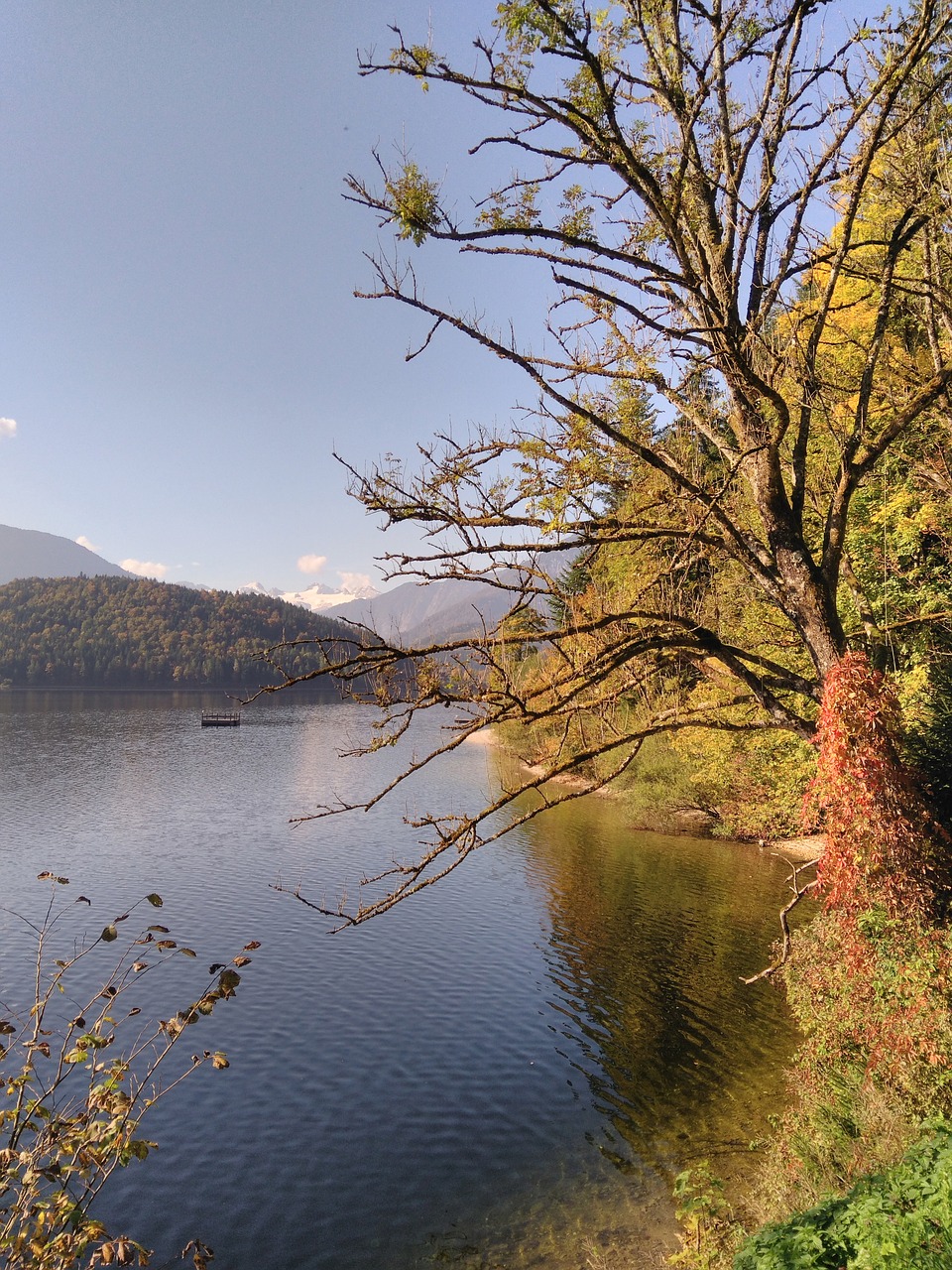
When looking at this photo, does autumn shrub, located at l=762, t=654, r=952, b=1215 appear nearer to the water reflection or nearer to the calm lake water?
the calm lake water

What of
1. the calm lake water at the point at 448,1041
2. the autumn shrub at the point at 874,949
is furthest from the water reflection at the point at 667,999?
the autumn shrub at the point at 874,949

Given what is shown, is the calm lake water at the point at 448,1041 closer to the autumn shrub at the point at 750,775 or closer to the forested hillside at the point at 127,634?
the autumn shrub at the point at 750,775

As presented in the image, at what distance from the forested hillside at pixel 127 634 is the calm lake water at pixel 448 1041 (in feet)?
322

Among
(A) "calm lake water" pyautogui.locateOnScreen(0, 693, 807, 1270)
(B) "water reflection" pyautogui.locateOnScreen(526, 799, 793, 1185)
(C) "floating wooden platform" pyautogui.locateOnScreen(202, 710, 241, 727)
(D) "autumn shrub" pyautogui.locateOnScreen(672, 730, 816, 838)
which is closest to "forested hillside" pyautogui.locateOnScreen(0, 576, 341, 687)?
(C) "floating wooden platform" pyautogui.locateOnScreen(202, 710, 241, 727)

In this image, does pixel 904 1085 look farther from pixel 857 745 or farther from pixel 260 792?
pixel 260 792

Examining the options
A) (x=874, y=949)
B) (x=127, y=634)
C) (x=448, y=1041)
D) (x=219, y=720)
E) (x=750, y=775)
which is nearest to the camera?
(x=874, y=949)

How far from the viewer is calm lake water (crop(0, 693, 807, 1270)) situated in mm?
9727

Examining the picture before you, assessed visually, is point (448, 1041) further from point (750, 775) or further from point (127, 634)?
point (127, 634)

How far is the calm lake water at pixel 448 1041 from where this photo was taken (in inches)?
383

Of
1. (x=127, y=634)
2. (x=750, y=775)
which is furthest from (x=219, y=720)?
(x=127, y=634)

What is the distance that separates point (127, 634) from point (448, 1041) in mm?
149443

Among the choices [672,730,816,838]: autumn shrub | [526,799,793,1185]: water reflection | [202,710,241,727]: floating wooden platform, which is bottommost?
[202,710,241,727]: floating wooden platform

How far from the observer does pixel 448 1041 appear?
14.5 metres

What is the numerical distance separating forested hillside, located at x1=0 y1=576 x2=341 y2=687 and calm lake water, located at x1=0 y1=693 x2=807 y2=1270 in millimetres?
98274
